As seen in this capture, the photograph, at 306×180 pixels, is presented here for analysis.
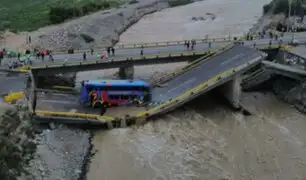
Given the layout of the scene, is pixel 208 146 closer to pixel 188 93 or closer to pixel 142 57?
pixel 188 93

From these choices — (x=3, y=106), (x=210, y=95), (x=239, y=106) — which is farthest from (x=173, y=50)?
(x=3, y=106)

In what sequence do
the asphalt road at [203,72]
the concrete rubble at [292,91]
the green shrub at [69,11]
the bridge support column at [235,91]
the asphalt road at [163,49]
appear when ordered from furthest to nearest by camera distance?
the green shrub at [69,11]
the asphalt road at [163,49]
the concrete rubble at [292,91]
the bridge support column at [235,91]
the asphalt road at [203,72]

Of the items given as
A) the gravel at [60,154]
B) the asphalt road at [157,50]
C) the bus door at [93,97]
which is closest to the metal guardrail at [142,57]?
the asphalt road at [157,50]

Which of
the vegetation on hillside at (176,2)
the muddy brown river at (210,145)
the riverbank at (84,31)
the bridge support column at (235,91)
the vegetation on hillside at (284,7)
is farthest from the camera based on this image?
the vegetation on hillside at (176,2)

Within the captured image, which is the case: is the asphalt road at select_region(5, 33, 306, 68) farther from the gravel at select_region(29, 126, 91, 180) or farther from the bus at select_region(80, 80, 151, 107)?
the gravel at select_region(29, 126, 91, 180)

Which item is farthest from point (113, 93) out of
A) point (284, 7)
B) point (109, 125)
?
point (284, 7)

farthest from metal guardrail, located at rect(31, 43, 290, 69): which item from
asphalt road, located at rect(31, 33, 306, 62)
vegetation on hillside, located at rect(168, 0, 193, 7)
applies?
vegetation on hillside, located at rect(168, 0, 193, 7)

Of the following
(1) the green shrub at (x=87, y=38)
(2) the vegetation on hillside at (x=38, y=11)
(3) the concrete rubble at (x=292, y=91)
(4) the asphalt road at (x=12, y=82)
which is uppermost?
(2) the vegetation on hillside at (x=38, y=11)

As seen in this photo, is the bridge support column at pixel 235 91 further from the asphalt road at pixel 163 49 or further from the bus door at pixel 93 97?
the bus door at pixel 93 97
